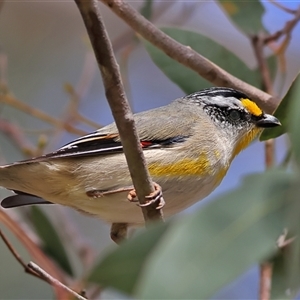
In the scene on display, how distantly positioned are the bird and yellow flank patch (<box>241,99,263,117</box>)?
0.21 ft

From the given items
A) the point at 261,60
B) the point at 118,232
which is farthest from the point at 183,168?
the point at 261,60

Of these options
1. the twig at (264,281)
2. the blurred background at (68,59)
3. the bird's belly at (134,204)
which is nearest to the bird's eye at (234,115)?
the bird's belly at (134,204)

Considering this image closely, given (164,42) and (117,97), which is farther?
(164,42)

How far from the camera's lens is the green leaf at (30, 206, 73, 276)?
2.11 m

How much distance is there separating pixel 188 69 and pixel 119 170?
0.54 meters

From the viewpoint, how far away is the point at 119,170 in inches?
76.4

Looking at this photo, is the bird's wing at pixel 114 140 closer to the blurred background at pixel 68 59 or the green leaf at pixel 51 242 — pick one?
the green leaf at pixel 51 242

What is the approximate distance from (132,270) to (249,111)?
137 cm

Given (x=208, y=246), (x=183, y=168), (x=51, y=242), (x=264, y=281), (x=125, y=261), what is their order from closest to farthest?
(x=208, y=246)
(x=125, y=261)
(x=264, y=281)
(x=183, y=168)
(x=51, y=242)

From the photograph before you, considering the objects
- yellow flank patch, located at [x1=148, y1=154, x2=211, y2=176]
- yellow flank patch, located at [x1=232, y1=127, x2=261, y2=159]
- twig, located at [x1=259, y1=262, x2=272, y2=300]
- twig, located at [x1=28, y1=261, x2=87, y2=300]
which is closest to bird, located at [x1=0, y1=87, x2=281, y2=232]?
yellow flank patch, located at [x1=148, y1=154, x2=211, y2=176]

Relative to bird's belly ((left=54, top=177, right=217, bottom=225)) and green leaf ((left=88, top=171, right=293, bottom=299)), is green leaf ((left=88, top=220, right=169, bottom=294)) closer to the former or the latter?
green leaf ((left=88, top=171, right=293, bottom=299))

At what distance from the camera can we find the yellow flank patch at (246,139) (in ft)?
7.57

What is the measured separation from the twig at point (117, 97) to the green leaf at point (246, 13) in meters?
0.95

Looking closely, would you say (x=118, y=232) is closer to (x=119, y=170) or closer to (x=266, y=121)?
(x=119, y=170)
